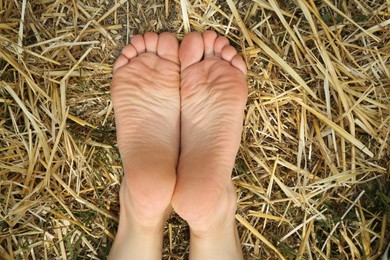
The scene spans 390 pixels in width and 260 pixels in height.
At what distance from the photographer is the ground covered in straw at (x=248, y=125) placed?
4.78ft

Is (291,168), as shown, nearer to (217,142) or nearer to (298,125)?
(298,125)

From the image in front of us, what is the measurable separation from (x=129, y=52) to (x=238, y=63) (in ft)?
0.96

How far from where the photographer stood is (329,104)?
4.76 ft

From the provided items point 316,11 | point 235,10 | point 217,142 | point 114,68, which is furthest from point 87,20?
point 316,11

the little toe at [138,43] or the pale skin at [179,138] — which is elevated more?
the little toe at [138,43]

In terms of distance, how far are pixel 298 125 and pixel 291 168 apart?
12cm

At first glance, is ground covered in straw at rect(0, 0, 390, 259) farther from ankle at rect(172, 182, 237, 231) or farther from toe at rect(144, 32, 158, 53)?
ankle at rect(172, 182, 237, 231)

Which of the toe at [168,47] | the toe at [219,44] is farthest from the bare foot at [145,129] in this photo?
the toe at [219,44]

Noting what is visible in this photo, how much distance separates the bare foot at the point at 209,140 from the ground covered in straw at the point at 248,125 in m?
0.08

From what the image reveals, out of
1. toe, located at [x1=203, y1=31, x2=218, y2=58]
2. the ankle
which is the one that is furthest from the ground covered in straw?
the ankle

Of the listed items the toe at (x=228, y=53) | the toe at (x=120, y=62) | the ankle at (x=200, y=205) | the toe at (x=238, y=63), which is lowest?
the ankle at (x=200, y=205)

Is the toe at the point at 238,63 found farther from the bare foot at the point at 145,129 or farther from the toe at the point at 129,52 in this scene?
the toe at the point at 129,52

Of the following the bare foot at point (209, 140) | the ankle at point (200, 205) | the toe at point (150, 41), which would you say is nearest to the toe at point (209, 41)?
the bare foot at point (209, 140)

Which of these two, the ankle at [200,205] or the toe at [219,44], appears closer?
the ankle at [200,205]
